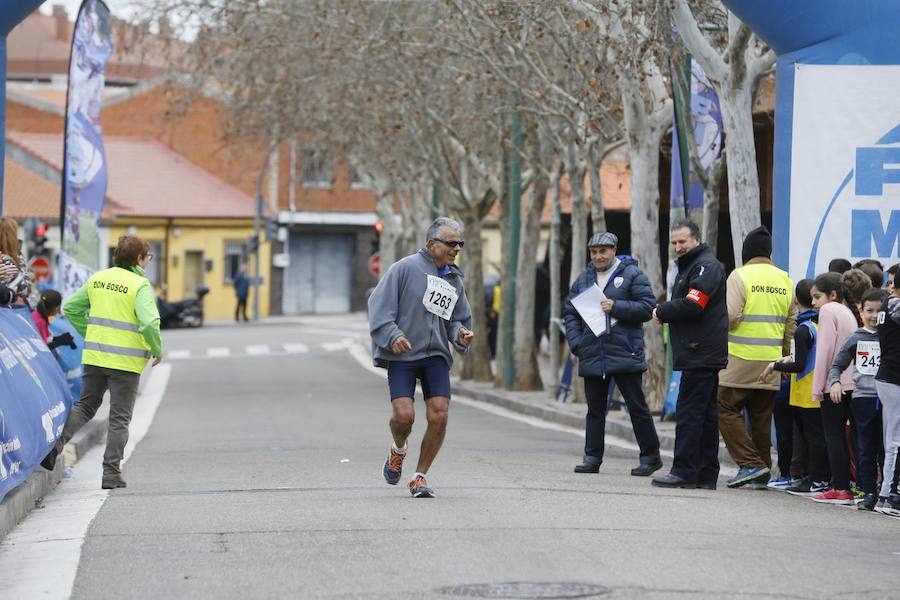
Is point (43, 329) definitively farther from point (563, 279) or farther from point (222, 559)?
point (563, 279)

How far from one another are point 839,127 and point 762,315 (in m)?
2.15

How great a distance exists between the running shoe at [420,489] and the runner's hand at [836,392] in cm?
274

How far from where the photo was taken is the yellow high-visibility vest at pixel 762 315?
12.5 metres

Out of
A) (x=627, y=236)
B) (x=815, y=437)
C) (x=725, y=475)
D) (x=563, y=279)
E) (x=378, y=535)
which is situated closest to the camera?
(x=378, y=535)

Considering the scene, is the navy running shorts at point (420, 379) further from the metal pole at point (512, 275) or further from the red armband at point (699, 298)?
the metal pole at point (512, 275)

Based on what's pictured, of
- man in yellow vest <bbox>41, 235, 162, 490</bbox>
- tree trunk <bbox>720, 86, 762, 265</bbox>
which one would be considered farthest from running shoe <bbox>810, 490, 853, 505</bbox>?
man in yellow vest <bbox>41, 235, 162, 490</bbox>

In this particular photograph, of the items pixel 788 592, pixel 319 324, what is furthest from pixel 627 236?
pixel 319 324

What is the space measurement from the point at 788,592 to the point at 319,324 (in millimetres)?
52358

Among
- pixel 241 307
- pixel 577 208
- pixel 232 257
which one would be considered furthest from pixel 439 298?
pixel 232 257

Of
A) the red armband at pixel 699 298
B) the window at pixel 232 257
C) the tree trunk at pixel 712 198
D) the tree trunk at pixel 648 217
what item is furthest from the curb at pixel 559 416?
the window at pixel 232 257

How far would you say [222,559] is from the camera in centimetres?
870

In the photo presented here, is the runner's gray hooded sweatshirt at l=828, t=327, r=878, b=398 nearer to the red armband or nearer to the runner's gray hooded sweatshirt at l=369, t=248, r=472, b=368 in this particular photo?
the red armband

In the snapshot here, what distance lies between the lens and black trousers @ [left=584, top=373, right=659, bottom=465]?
1320 centimetres

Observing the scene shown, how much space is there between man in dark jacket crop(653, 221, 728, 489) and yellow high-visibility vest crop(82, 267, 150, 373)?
12.2 feet
